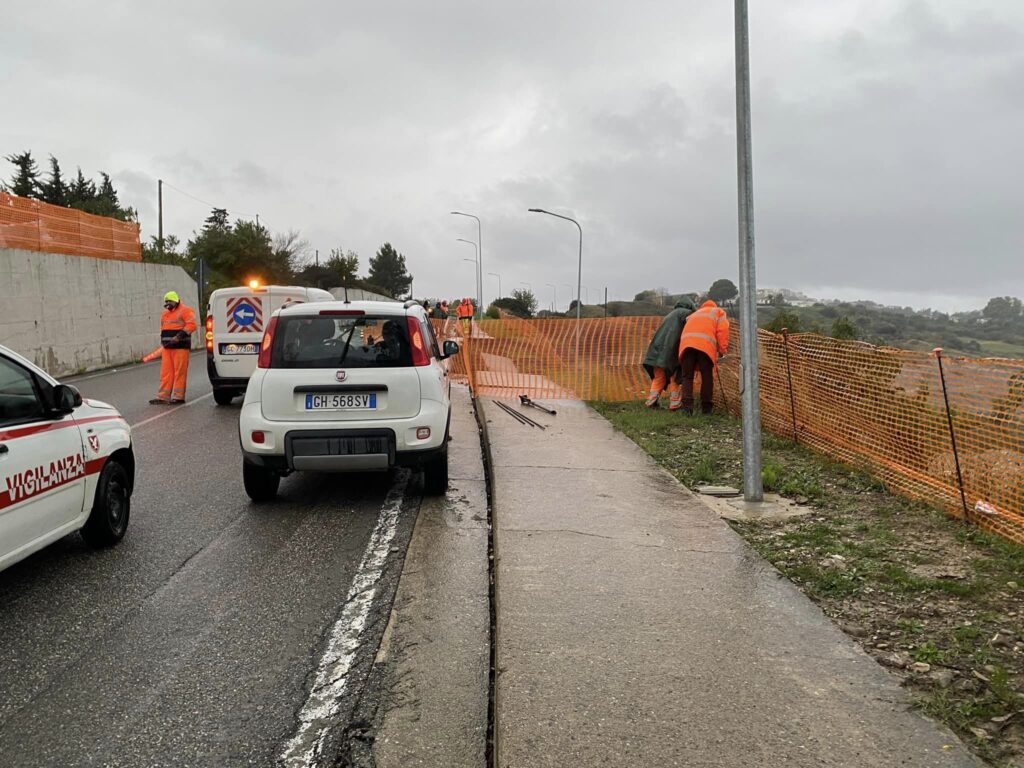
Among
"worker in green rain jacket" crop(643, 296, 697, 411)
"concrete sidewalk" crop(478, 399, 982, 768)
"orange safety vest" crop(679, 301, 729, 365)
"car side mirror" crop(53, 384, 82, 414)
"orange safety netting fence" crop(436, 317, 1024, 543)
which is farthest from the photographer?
"worker in green rain jacket" crop(643, 296, 697, 411)

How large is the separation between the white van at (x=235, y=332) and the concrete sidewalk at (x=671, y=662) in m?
7.74

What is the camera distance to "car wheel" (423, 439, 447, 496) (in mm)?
6828

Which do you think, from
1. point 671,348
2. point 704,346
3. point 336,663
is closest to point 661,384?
point 671,348

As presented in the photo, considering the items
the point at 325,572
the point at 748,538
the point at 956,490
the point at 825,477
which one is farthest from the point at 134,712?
the point at 825,477

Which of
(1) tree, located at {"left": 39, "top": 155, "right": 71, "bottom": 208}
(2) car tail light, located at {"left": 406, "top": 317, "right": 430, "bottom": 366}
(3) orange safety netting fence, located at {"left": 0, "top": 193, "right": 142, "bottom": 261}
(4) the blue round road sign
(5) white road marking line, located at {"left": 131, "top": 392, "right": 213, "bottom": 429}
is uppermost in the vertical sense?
(1) tree, located at {"left": 39, "top": 155, "right": 71, "bottom": 208}

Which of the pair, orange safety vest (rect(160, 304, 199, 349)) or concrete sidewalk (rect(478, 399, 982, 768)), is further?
orange safety vest (rect(160, 304, 199, 349))

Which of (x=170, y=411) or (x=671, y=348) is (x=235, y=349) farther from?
(x=671, y=348)

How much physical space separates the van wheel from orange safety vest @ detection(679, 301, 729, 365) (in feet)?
23.2

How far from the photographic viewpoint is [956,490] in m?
6.16

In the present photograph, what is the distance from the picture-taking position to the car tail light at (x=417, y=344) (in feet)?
22.1

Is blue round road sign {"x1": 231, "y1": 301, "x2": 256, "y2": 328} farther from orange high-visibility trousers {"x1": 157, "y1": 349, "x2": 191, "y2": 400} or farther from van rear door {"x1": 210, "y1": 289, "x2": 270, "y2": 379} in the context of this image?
orange high-visibility trousers {"x1": 157, "y1": 349, "x2": 191, "y2": 400}

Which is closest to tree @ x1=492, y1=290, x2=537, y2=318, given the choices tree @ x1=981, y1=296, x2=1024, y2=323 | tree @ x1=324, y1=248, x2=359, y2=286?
tree @ x1=324, y1=248, x2=359, y2=286

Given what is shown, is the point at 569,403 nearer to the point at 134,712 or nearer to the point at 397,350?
the point at 397,350

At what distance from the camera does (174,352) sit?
13.1 meters
